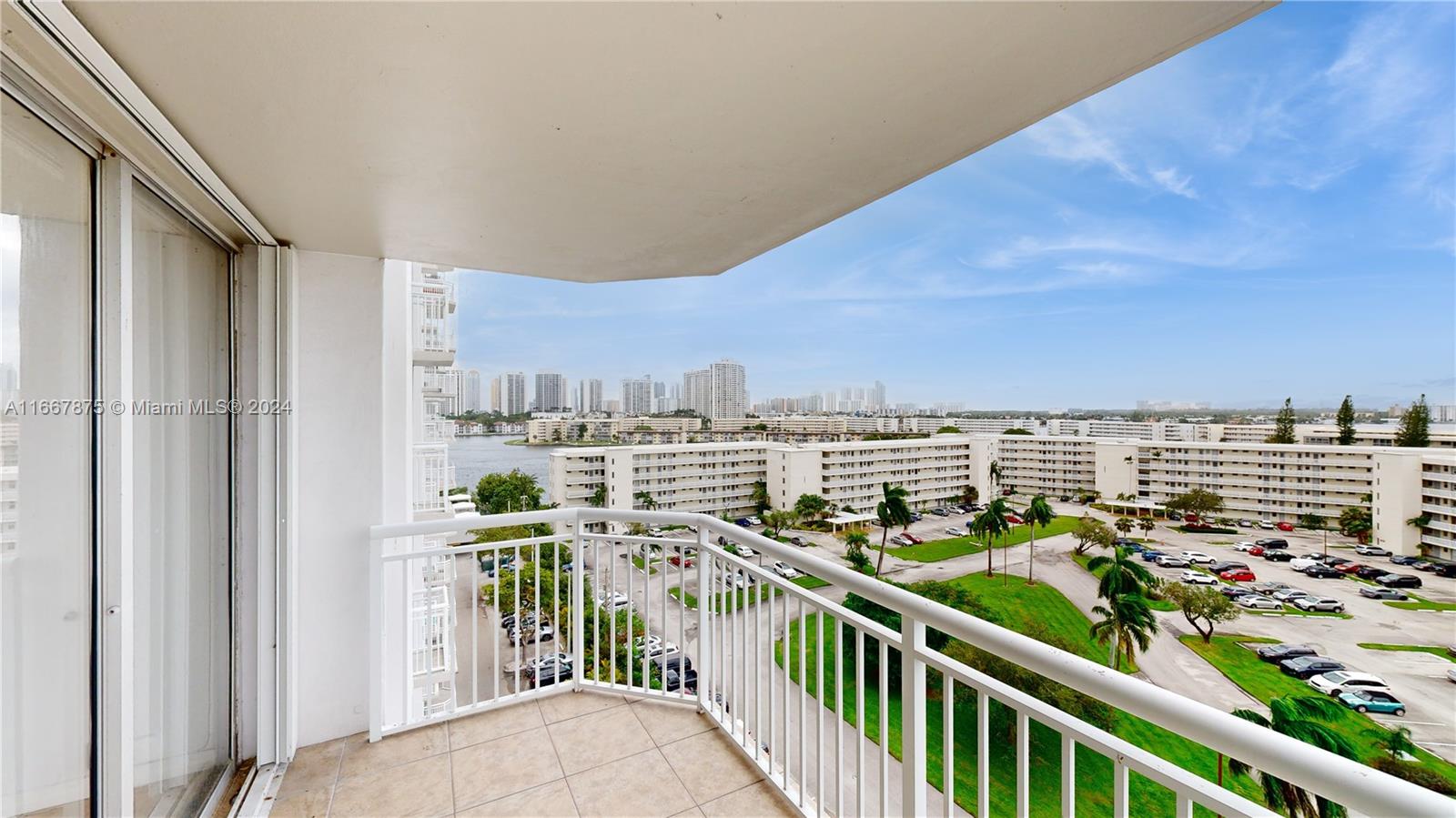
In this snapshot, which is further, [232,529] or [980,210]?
[980,210]

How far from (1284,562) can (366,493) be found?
3725 millimetres

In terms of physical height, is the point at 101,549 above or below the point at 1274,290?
below

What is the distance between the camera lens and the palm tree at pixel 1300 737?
0.81 m

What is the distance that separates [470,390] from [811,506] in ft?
10.8

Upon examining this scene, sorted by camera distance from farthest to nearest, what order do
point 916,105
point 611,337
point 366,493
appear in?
point 611,337, point 366,493, point 916,105

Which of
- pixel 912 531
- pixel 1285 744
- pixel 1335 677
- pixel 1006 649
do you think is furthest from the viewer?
pixel 912 531

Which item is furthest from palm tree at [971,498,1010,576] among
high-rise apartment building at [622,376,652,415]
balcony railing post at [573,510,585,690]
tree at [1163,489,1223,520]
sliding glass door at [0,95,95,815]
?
sliding glass door at [0,95,95,815]

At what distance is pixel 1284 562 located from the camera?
2006 mm

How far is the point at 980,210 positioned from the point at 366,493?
15.8 ft

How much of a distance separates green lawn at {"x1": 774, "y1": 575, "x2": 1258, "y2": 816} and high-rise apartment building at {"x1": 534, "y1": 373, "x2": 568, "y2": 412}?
122 inches

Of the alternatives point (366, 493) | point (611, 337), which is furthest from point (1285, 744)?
point (611, 337)

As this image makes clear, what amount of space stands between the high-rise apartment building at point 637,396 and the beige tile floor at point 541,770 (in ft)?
8.38

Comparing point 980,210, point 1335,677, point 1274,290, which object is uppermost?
point 980,210

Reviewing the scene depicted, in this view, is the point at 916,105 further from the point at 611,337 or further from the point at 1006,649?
the point at 611,337
